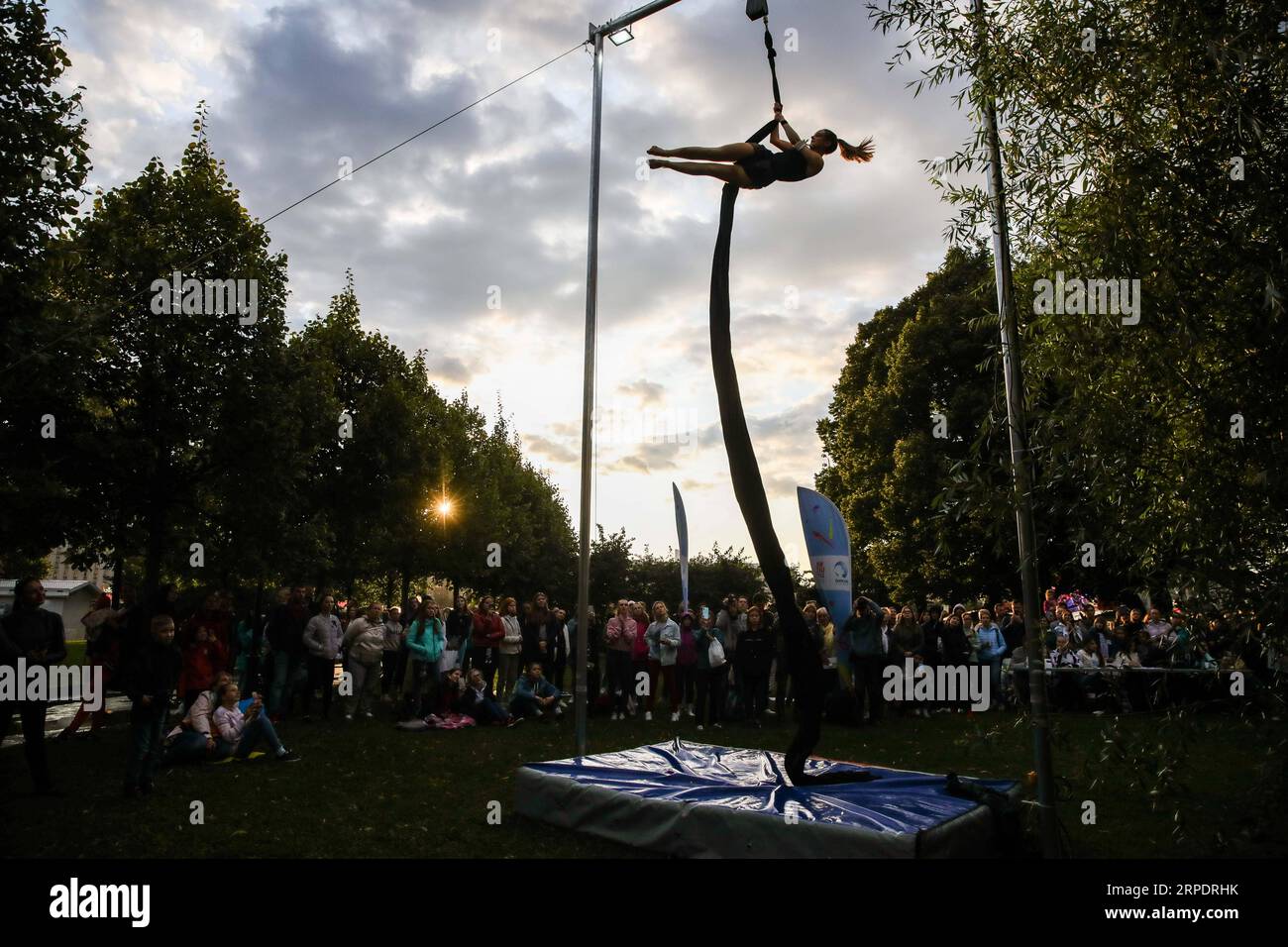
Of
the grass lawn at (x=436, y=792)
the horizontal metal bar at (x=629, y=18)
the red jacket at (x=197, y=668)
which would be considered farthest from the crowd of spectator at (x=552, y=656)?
the horizontal metal bar at (x=629, y=18)

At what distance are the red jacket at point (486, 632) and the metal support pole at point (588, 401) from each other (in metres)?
4.11

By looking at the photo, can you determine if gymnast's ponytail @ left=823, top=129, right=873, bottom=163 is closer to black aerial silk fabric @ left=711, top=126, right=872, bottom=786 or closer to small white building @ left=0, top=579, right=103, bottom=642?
black aerial silk fabric @ left=711, top=126, right=872, bottom=786

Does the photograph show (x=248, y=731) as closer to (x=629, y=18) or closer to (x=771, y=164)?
(x=771, y=164)

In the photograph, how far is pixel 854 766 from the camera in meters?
6.66

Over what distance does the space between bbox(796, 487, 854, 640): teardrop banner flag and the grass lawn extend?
1.94 m

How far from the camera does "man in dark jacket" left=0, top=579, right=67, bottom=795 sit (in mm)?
6797

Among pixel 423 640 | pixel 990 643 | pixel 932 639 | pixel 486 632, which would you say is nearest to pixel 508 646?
pixel 486 632

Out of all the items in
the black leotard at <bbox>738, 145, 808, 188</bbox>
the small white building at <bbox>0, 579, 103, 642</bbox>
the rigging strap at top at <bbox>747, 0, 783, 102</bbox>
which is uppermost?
the rigging strap at top at <bbox>747, 0, 783, 102</bbox>

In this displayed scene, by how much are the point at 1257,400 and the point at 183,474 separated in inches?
525

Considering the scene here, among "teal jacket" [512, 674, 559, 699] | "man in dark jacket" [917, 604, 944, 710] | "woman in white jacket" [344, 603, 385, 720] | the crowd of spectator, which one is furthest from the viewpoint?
"man in dark jacket" [917, 604, 944, 710]

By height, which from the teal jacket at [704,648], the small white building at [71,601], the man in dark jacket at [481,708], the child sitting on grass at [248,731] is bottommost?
the small white building at [71,601]

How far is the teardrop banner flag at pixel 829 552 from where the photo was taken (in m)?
11.9

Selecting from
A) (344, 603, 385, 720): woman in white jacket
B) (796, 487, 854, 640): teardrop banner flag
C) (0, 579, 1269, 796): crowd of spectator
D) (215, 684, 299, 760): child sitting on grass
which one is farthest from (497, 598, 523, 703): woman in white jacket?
(796, 487, 854, 640): teardrop banner flag

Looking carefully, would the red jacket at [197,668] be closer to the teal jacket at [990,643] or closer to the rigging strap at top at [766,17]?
the rigging strap at top at [766,17]
